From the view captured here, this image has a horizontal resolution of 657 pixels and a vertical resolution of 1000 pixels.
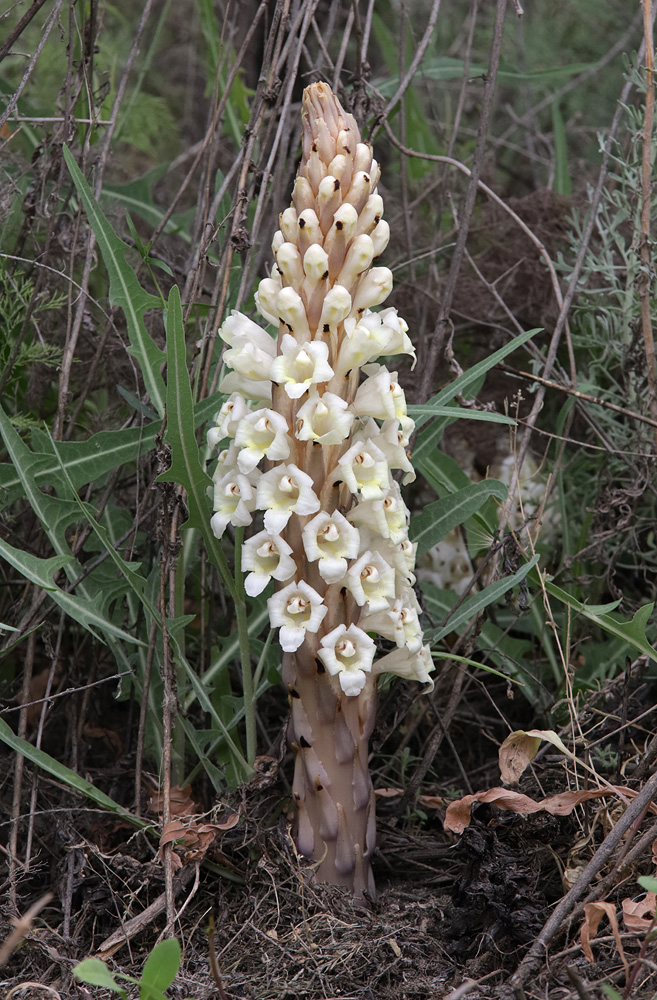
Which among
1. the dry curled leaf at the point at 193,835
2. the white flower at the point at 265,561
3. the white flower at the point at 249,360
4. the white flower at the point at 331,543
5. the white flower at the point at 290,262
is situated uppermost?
the white flower at the point at 290,262

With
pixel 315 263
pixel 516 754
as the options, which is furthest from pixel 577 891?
pixel 315 263

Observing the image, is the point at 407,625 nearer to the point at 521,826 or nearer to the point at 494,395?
the point at 521,826

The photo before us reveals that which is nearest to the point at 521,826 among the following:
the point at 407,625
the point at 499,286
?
the point at 407,625

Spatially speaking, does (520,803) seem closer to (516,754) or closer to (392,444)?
(516,754)

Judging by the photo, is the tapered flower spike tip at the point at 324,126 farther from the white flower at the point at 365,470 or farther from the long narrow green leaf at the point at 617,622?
the long narrow green leaf at the point at 617,622

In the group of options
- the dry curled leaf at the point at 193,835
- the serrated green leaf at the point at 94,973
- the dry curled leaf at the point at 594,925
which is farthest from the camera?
the dry curled leaf at the point at 193,835

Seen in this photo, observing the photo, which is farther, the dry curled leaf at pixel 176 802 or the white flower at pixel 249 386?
→ the dry curled leaf at pixel 176 802

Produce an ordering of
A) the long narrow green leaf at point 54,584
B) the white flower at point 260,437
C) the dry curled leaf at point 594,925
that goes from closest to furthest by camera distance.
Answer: the dry curled leaf at point 594,925 → the white flower at point 260,437 → the long narrow green leaf at point 54,584

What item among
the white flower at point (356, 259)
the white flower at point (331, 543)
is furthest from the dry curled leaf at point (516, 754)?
the white flower at point (356, 259)
